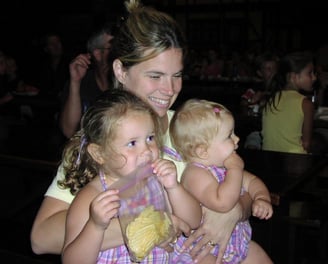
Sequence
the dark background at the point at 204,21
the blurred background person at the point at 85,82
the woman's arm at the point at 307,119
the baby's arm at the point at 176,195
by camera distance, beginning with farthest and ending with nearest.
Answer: the dark background at the point at 204,21 < the woman's arm at the point at 307,119 < the blurred background person at the point at 85,82 < the baby's arm at the point at 176,195

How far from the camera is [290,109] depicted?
3.46 meters

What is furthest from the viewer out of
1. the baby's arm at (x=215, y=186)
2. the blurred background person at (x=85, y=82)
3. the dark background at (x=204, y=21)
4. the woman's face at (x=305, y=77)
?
the dark background at (x=204, y=21)

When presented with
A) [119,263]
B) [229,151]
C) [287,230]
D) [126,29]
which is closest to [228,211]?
[229,151]

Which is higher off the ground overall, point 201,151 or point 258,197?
point 201,151

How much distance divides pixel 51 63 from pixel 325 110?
11.0ft

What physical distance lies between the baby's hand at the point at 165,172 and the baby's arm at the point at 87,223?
4.9 inches

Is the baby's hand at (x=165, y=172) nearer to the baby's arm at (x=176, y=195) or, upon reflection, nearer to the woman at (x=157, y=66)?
the baby's arm at (x=176, y=195)

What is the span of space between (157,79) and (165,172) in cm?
37

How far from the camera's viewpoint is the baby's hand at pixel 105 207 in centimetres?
105

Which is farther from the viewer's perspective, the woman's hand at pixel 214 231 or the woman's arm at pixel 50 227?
the woman's hand at pixel 214 231

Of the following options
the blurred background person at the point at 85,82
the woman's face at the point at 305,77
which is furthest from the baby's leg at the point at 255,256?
the woman's face at the point at 305,77

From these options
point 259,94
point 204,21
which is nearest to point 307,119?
point 259,94

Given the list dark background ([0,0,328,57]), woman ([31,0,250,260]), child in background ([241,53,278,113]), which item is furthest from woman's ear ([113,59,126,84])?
dark background ([0,0,328,57])

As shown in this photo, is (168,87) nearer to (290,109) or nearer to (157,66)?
(157,66)
